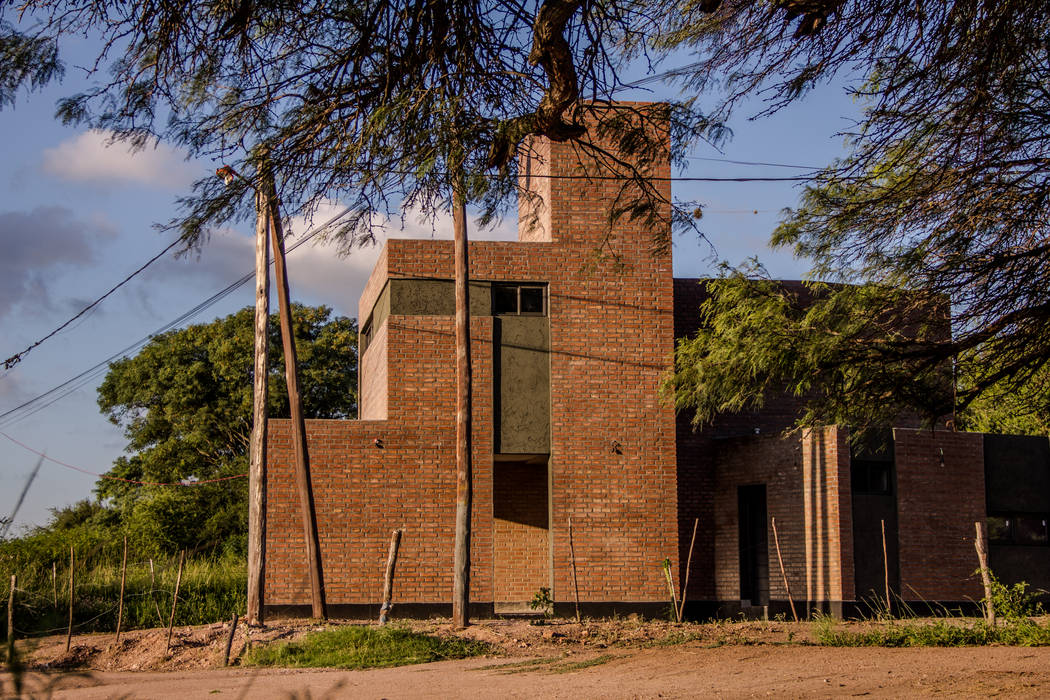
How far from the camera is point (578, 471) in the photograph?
69.5 ft

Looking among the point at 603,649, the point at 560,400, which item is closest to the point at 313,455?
the point at 560,400

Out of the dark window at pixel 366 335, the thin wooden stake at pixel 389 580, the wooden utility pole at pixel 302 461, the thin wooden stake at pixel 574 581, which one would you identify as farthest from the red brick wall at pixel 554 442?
the dark window at pixel 366 335

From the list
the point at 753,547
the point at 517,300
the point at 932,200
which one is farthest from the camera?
the point at 753,547

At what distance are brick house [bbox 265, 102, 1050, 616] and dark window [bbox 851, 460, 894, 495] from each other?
4cm

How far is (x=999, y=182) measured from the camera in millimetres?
9633

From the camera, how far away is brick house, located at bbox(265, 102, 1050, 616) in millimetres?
20688

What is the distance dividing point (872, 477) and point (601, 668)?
401 inches

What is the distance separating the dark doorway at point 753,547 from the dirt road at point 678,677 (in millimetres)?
8490

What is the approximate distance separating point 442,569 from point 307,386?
1955 cm

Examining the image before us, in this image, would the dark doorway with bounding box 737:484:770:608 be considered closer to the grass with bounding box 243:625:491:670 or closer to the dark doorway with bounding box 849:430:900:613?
the dark doorway with bounding box 849:430:900:613

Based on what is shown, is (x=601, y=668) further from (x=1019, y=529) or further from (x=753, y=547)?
(x=1019, y=529)

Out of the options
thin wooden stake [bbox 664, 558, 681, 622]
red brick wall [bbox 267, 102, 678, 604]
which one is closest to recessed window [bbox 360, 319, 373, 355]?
red brick wall [bbox 267, 102, 678, 604]

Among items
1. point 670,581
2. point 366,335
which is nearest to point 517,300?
point 366,335

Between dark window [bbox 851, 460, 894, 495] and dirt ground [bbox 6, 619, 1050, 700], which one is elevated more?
dark window [bbox 851, 460, 894, 495]
